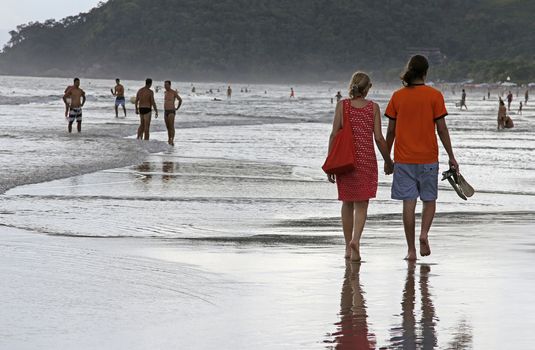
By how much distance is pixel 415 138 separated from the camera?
8.70 metres

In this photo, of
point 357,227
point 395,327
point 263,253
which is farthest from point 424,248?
point 395,327

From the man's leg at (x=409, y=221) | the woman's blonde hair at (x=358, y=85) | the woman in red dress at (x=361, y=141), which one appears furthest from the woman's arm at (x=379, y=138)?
the man's leg at (x=409, y=221)

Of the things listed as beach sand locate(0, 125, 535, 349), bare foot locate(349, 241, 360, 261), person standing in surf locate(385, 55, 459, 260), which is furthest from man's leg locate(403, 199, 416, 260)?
bare foot locate(349, 241, 360, 261)

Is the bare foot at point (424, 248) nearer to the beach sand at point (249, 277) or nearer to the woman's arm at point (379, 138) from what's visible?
the beach sand at point (249, 277)

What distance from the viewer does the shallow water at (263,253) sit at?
613 centimetres

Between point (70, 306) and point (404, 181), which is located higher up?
point (404, 181)

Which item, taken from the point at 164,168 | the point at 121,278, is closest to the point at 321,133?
the point at 164,168

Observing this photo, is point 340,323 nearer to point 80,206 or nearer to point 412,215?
point 412,215

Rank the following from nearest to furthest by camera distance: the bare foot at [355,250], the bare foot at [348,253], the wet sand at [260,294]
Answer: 1. the wet sand at [260,294]
2. the bare foot at [355,250]
3. the bare foot at [348,253]

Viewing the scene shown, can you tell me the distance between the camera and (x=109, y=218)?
11289 mm

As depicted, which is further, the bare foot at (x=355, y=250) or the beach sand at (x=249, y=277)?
the bare foot at (x=355, y=250)

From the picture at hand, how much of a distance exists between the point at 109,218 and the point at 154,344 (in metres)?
5.76

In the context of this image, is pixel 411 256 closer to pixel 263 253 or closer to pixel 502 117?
pixel 263 253

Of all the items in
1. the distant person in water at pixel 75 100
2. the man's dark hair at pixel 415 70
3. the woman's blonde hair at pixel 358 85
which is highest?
the man's dark hair at pixel 415 70
